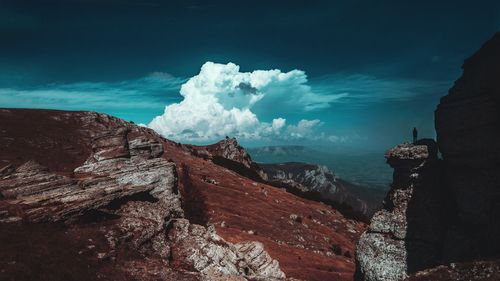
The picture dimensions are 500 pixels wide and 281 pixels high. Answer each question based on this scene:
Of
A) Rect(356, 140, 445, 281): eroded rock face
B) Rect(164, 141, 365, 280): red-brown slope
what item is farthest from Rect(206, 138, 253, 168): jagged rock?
Rect(356, 140, 445, 281): eroded rock face

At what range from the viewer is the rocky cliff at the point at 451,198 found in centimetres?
2345

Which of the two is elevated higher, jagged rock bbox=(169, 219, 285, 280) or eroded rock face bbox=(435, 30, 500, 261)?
eroded rock face bbox=(435, 30, 500, 261)

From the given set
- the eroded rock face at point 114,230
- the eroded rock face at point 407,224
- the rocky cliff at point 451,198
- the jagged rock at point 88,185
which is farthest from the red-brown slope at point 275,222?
the rocky cliff at point 451,198

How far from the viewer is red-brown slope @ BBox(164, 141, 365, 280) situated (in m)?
52.8

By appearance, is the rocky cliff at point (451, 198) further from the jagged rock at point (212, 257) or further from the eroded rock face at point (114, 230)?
the eroded rock face at point (114, 230)

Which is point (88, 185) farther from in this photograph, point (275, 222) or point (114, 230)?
point (275, 222)

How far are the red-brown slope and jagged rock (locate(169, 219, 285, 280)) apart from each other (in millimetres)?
10377

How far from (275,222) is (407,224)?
44310mm

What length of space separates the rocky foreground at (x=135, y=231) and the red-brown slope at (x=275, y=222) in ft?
1.17

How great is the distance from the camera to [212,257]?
29.9 m

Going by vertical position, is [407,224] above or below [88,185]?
below

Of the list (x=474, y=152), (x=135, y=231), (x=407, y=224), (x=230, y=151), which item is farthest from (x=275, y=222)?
(x=230, y=151)

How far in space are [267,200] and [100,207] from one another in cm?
6238

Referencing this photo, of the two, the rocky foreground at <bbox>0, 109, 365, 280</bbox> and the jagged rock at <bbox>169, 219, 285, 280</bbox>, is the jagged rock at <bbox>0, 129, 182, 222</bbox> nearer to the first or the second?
the rocky foreground at <bbox>0, 109, 365, 280</bbox>
